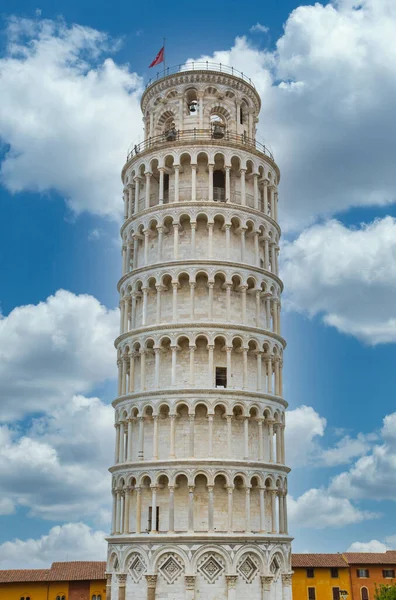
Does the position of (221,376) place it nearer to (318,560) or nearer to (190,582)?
(190,582)

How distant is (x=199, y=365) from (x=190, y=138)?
16.0 metres

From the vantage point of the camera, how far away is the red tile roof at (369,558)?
69.1 meters

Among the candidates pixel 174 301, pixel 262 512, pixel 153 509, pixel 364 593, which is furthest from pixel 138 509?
pixel 364 593

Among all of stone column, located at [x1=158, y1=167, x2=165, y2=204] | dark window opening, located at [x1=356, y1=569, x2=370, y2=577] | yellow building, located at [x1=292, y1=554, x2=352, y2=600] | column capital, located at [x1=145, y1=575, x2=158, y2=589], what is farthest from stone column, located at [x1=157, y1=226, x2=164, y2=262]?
dark window opening, located at [x1=356, y1=569, x2=370, y2=577]

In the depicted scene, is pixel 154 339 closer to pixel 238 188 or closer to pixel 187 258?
pixel 187 258

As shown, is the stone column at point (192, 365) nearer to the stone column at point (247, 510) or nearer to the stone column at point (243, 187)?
the stone column at point (247, 510)

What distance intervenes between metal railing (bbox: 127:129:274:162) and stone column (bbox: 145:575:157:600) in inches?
1065

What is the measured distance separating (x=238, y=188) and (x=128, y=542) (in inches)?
934

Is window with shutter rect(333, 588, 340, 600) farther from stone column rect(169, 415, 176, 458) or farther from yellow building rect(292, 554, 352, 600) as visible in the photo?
stone column rect(169, 415, 176, 458)

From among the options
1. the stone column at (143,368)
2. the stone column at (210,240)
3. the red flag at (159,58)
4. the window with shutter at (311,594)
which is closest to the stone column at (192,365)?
the stone column at (143,368)

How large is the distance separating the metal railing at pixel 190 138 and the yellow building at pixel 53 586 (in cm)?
3708

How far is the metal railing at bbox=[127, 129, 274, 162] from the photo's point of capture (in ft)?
156

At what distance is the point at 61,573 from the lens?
62.9 metres

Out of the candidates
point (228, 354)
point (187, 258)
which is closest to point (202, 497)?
point (228, 354)
